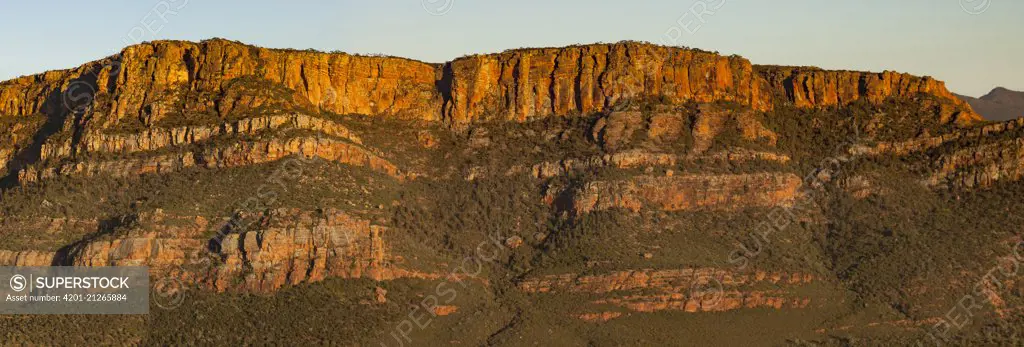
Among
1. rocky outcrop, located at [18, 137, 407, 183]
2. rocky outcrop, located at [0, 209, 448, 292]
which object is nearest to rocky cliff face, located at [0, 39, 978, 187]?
rocky outcrop, located at [18, 137, 407, 183]

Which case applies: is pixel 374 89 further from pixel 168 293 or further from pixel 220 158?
pixel 168 293

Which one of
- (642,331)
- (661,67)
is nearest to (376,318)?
(642,331)

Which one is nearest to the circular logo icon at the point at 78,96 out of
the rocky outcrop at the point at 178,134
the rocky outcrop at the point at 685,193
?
the rocky outcrop at the point at 178,134

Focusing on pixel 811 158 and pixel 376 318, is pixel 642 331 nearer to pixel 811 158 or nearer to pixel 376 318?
pixel 376 318

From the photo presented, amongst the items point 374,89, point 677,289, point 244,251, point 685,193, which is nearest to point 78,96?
point 374,89

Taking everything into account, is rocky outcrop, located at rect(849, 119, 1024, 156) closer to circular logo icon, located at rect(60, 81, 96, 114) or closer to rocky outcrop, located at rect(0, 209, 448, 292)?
rocky outcrop, located at rect(0, 209, 448, 292)
